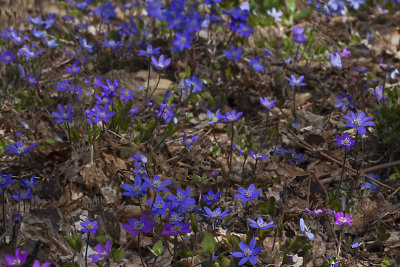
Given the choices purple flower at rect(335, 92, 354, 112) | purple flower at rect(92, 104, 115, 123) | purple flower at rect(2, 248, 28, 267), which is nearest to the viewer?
purple flower at rect(2, 248, 28, 267)

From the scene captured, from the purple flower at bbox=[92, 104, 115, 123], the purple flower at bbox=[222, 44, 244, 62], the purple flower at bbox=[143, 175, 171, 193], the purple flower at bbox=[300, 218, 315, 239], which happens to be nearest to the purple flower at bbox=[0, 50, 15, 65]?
the purple flower at bbox=[92, 104, 115, 123]

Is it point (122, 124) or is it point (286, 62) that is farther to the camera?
point (286, 62)

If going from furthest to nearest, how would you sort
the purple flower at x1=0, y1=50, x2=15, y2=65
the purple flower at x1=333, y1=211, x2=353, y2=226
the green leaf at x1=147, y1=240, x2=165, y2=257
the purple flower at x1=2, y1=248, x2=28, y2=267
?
the purple flower at x1=0, y1=50, x2=15, y2=65 → the purple flower at x1=333, y1=211, x2=353, y2=226 → the green leaf at x1=147, y1=240, x2=165, y2=257 → the purple flower at x1=2, y1=248, x2=28, y2=267

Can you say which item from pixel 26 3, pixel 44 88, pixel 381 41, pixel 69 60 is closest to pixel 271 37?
pixel 381 41

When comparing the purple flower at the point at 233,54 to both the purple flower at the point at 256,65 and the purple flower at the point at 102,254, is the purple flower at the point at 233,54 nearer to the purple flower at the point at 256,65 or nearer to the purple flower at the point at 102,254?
the purple flower at the point at 256,65

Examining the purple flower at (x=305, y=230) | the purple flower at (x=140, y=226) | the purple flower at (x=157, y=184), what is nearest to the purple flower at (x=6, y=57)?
the purple flower at (x=157, y=184)

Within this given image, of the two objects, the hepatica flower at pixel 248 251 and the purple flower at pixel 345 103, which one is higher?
the purple flower at pixel 345 103

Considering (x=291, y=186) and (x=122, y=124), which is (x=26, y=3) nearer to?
(x=122, y=124)

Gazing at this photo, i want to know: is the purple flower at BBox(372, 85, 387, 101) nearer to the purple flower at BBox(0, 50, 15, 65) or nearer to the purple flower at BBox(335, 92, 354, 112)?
the purple flower at BBox(335, 92, 354, 112)
